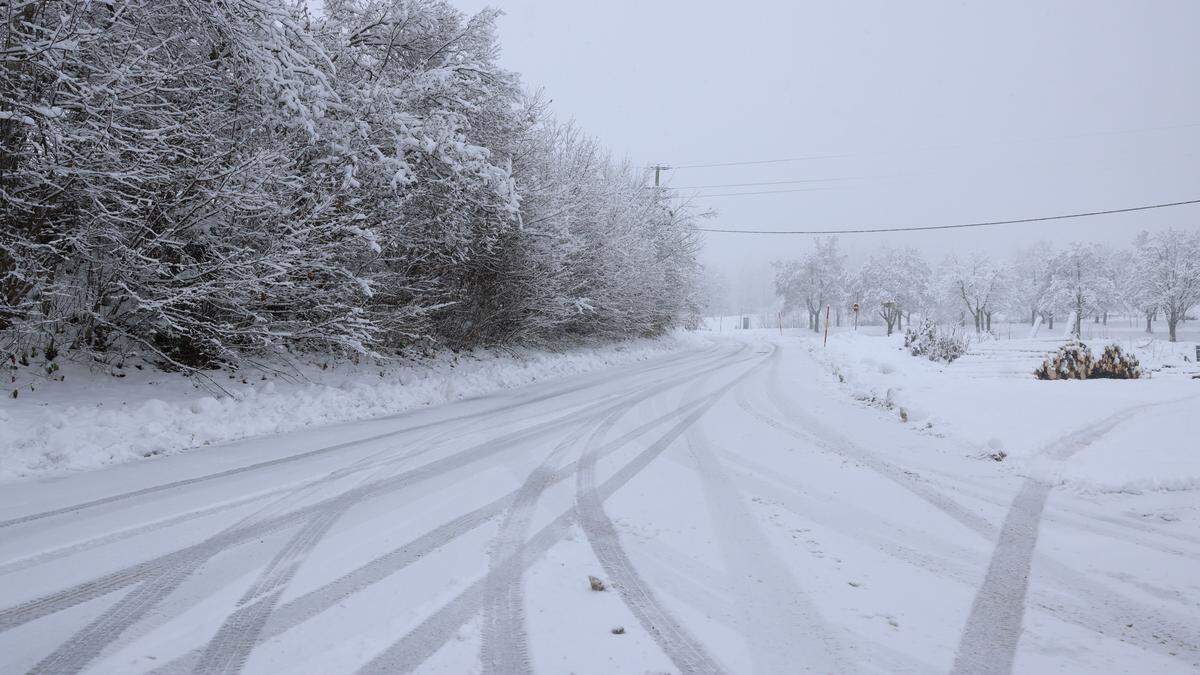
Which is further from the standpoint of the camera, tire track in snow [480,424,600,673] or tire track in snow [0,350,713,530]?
tire track in snow [0,350,713,530]

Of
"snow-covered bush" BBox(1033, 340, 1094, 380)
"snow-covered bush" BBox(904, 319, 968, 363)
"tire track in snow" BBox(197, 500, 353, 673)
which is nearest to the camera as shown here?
"tire track in snow" BBox(197, 500, 353, 673)

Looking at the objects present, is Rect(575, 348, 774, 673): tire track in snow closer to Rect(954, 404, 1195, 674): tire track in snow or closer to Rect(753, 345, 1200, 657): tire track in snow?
Rect(954, 404, 1195, 674): tire track in snow

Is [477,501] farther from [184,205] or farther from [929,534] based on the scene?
[184,205]

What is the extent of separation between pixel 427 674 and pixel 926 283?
8860 centimetres

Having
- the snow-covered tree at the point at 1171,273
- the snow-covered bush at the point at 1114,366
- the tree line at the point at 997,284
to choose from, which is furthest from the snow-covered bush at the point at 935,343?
the snow-covered tree at the point at 1171,273

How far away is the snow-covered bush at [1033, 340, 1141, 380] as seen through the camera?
13562 mm

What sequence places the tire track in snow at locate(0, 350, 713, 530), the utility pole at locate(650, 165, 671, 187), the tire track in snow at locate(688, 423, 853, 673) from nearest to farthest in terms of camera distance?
the tire track in snow at locate(688, 423, 853, 673)
the tire track in snow at locate(0, 350, 713, 530)
the utility pole at locate(650, 165, 671, 187)

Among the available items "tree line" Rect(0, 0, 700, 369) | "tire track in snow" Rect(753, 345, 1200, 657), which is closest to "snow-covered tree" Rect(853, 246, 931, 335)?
"tree line" Rect(0, 0, 700, 369)

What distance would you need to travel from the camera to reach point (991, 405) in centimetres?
854

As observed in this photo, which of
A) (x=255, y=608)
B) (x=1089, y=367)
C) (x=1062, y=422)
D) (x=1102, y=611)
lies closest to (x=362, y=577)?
(x=255, y=608)

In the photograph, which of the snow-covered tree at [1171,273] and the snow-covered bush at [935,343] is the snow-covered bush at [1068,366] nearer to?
the snow-covered bush at [935,343]

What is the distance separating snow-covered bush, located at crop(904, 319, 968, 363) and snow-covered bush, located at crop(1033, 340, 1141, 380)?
5469mm

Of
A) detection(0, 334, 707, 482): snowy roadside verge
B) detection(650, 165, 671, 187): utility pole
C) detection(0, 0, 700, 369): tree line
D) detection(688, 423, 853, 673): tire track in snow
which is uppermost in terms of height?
detection(650, 165, 671, 187): utility pole

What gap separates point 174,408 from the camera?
21.1 ft
